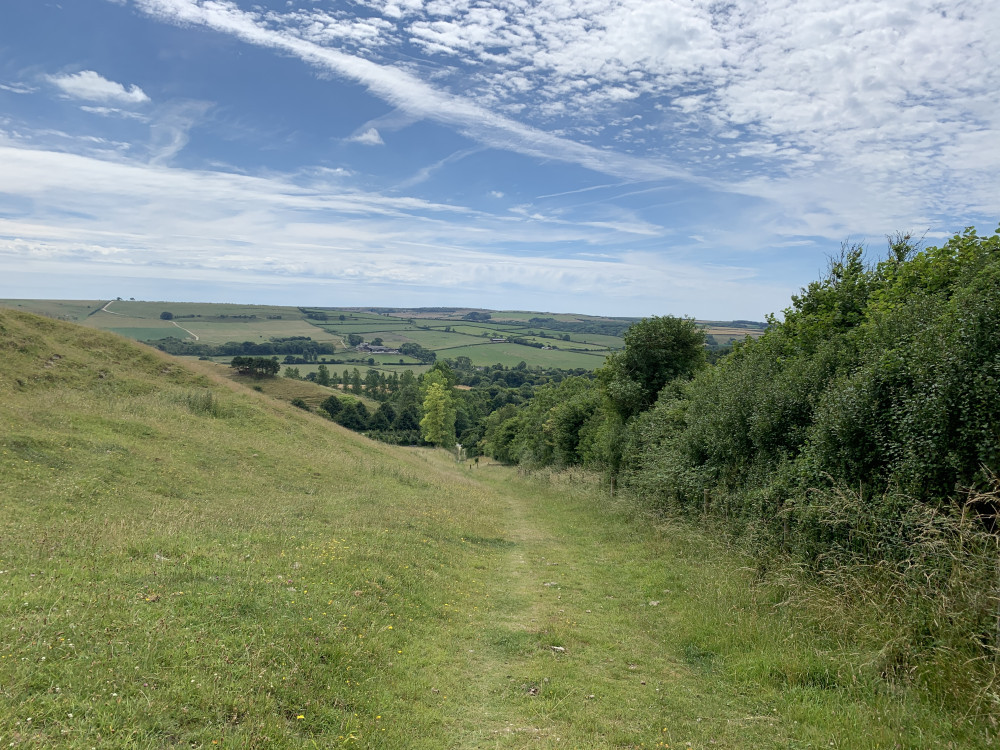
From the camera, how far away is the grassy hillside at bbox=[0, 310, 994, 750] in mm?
4746

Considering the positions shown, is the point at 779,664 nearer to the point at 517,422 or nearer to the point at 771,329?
the point at 771,329

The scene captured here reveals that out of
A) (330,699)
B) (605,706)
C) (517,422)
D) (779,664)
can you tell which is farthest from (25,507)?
(517,422)

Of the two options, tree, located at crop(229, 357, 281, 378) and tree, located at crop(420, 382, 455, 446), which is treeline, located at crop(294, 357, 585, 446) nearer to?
tree, located at crop(420, 382, 455, 446)

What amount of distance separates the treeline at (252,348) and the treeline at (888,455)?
96837 millimetres

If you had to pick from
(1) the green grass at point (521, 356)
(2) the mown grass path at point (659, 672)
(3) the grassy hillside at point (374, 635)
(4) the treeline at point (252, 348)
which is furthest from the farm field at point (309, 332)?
(3) the grassy hillside at point (374, 635)

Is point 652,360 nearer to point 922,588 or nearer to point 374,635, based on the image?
point 922,588

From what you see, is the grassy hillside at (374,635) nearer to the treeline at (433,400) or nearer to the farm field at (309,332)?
the treeline at (433,400)

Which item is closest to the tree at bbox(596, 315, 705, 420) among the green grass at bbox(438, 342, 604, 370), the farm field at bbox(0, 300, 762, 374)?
the farm field at bbox(0, 300, 762, 374)

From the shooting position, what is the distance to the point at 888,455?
8.10 meters

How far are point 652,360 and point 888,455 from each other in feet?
63.7

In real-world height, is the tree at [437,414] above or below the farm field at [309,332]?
below

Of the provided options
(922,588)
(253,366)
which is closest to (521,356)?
(253,366)

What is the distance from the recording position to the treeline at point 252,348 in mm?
99812

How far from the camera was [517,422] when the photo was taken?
216 feet
